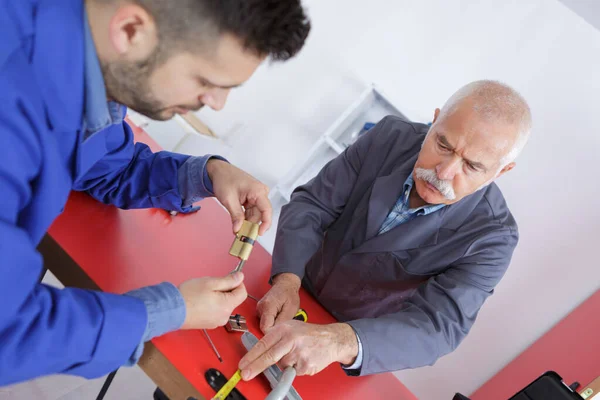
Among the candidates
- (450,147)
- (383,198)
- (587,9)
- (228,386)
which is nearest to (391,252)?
(383,198)

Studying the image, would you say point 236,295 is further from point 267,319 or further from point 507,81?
point 507,81

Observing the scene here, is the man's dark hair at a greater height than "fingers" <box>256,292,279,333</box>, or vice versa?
the man's dark hair

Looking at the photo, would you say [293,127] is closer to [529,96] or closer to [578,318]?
[529,96]

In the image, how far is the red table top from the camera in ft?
3.63

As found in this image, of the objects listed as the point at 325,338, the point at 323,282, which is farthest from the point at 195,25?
the point at 323,282

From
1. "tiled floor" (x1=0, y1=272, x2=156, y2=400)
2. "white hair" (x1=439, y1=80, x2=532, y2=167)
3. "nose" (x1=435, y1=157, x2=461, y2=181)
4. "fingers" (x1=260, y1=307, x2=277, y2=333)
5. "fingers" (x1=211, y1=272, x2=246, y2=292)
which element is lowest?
"tiled floor" (x1=0, y1=272, x2=156, y2=400)

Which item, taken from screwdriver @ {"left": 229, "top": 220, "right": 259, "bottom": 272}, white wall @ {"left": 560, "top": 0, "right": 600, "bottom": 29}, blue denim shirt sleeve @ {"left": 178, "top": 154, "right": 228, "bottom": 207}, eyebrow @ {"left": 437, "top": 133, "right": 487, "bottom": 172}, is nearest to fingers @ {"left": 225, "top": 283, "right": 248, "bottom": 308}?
screwdriver @ {"left": 229, "top": 220, "right": 259, "bottom": 272}

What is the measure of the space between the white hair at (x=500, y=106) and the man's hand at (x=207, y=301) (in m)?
1.04

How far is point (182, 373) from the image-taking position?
1021mm

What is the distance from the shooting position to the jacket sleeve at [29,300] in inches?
29.6

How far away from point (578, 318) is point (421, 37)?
2055mm

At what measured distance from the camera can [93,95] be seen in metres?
0.91

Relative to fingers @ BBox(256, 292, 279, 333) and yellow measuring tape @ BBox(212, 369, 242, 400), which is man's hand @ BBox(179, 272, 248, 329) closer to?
yellow measuring tape @ BBox(212, 369, 242, 400)

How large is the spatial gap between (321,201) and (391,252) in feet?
1.12
